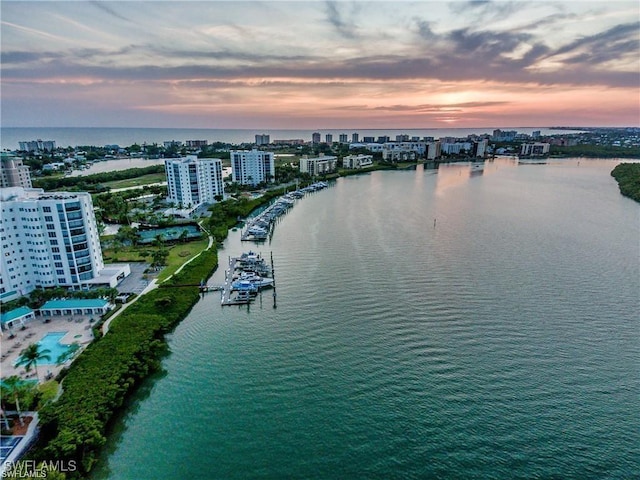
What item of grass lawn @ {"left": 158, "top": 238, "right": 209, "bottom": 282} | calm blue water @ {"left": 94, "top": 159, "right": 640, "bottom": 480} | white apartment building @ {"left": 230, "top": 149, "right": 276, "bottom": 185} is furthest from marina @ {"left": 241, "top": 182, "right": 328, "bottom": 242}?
white apartment building @ {"left": 230, "top": 149, "right": 276, "bottom": 185}

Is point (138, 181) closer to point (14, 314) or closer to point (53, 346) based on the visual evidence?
point (14, 314)

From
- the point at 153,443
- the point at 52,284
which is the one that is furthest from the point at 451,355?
the point at 52,284

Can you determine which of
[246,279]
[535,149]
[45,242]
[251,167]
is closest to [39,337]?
[45,242]

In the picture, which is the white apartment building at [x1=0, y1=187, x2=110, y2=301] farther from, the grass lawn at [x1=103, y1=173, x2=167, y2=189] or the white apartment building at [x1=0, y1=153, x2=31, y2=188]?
the grass lawn at [x1=103, y1=173, x2=167, y2=189]

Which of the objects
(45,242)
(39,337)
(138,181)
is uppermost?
(45,242)

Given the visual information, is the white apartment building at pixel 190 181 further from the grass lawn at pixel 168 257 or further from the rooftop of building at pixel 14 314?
the rooftop of building at pixel 14 314

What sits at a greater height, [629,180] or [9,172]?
[9,172]
